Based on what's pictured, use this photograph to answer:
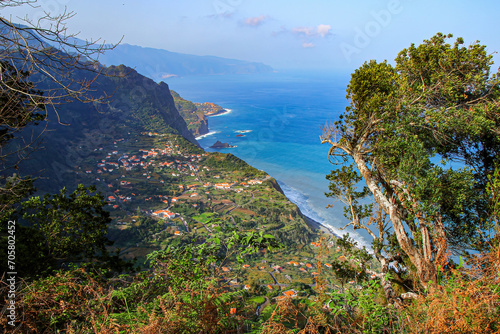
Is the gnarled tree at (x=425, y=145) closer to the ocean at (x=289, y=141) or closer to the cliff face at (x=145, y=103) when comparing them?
the ocean at (x=289, y=141)

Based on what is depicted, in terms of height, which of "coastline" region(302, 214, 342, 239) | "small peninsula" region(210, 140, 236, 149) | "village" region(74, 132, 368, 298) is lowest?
"coastline" region(302, 214, 342, 239)

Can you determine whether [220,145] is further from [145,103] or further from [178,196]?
[178,196]

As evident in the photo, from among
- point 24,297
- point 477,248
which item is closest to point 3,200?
point 24,297

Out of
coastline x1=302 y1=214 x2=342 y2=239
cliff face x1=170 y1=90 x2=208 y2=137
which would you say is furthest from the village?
cliff face x1=170 y1=90 x2=208 y2=137

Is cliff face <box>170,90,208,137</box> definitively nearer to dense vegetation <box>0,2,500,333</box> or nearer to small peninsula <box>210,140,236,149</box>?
small peninsula <box>210,140,236,149</box>

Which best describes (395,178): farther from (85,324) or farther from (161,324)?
(85,324)

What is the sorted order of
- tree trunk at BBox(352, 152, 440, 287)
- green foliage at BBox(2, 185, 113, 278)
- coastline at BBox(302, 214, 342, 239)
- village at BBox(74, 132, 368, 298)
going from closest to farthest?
tree trunk at BBox(352, 152, 440, 287) → green foliage at BBox(2, 185, 113, 278) → village at BBox(74, 132, 368, 298) → coastline at BBox(302, 214, 342, 239)
